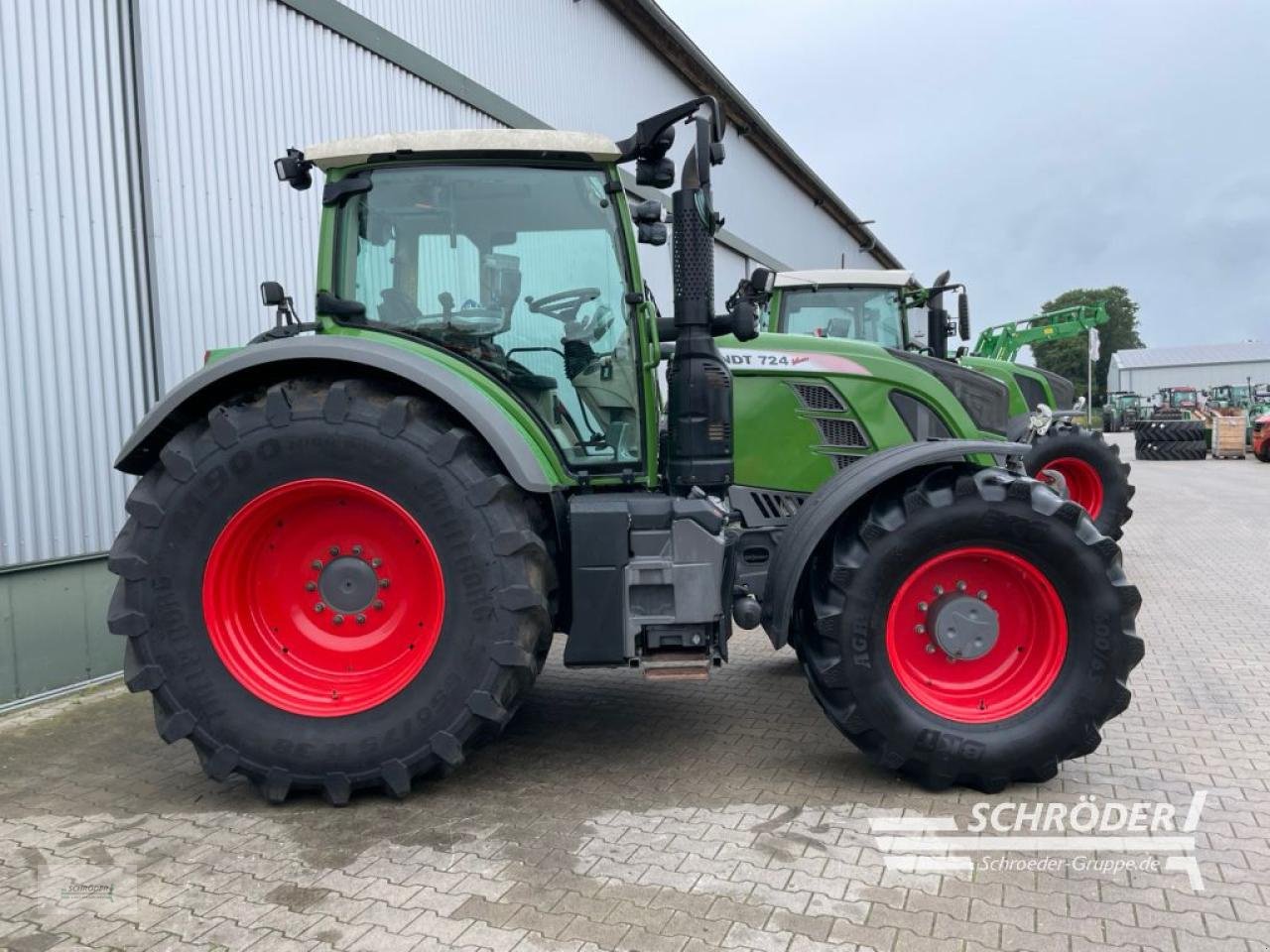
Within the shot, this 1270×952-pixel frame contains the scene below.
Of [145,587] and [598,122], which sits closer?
[145,587]

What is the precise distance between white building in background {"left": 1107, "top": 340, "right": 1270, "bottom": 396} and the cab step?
81193 millimetres

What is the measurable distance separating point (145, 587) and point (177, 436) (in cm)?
57

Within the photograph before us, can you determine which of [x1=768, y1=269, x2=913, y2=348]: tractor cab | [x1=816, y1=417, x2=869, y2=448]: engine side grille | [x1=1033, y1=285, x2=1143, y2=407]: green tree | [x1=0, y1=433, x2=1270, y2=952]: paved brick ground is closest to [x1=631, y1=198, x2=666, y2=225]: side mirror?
[x1=816, y1=417, x2=869, y2=448]: engine side grille

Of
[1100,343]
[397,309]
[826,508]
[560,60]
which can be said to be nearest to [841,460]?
[826,508]

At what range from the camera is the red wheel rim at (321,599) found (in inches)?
138

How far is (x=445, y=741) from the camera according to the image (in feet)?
11.1

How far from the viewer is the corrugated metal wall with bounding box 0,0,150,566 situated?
15.8ft

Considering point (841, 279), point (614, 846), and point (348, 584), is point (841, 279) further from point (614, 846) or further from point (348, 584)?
point (614, 846)

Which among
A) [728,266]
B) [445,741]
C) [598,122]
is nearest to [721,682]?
[445,741]

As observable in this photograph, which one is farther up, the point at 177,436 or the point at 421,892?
the point at 177,436

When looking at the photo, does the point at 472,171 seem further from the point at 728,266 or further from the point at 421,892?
the point at 728,266

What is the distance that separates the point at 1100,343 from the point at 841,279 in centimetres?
7654

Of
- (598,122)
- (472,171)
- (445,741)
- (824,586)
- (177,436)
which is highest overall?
(598,122)

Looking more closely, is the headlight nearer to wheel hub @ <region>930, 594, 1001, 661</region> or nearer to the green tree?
wheel hub @ <region>930, 594, 1001, 661</region>
